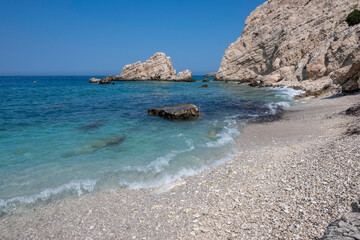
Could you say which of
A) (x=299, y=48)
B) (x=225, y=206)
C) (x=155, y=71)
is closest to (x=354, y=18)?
(x=299, y=48)

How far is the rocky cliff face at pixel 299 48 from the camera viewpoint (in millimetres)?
31344

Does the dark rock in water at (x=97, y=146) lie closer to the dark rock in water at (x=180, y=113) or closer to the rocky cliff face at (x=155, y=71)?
the dark rock in water at (x=180, y=113)

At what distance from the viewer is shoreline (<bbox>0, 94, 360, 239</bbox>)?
4.45 m

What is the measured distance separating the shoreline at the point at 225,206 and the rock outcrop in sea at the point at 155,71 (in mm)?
85971

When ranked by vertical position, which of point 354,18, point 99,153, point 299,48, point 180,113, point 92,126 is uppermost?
point 354,18

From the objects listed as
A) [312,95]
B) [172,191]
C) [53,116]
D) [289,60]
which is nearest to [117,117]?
[53,116]

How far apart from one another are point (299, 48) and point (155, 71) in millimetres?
58657

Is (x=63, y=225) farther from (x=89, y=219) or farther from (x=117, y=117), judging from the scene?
(x=117, y=117)

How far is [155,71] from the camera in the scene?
94.9 meters

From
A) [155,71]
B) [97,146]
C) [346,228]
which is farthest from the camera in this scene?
[155,71]

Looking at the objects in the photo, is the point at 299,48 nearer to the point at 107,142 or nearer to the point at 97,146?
the point at 107,142

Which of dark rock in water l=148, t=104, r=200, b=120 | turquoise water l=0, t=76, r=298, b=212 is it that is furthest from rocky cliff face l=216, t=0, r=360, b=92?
turquoise water l=0, t=76, r=298, b=212

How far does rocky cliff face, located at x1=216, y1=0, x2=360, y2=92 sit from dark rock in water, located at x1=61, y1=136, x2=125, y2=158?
2190 centimetres

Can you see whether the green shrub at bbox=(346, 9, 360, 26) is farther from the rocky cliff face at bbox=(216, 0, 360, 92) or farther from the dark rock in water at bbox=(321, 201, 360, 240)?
the dark rock in water at bbox=(321, 201, 360, 240)
